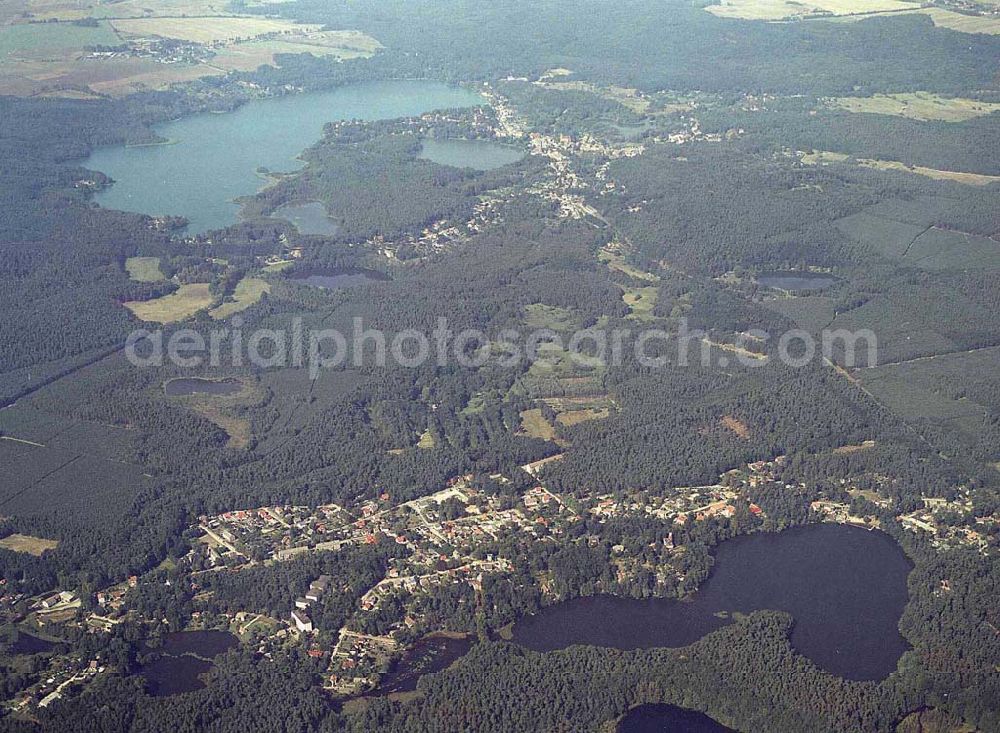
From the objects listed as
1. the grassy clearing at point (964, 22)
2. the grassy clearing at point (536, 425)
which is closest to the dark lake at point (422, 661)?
the grassy clearing at point (536, 425)

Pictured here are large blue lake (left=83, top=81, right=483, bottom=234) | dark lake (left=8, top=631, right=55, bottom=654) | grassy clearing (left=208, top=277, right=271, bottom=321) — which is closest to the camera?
dark lake (left=8, top=631, right=55, bottom=654)

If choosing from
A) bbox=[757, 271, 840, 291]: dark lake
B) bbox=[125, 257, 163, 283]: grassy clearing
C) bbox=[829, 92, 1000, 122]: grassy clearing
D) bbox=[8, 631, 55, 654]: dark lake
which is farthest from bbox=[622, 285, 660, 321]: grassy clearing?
bbox=[829, 92, 1000, 122]: grassy clearing

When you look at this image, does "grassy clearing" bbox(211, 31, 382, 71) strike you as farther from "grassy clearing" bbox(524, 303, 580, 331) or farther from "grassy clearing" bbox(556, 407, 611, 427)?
"grassy clearing" bbox(556, 407, 611, 427)

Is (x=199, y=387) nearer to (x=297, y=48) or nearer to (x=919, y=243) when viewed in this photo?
(x=919, y=243)

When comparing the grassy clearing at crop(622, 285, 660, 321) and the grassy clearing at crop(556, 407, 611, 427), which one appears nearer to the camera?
the grassy clearing at crop(556, 407, 611, 427)

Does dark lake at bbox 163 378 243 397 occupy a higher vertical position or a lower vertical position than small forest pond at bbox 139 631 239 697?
lower

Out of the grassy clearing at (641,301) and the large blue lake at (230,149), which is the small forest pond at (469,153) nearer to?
the large blue lake at (230,149)

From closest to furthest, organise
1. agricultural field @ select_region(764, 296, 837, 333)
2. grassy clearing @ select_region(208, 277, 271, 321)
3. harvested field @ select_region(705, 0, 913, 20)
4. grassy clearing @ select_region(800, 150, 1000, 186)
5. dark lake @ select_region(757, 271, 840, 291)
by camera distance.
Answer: agricultural field @ select_region(764, 296, 837, 333) → grassy clearing @ select_region(208, 277, 271, 321) → dark lake @ select_region(757, 271, 840, 291) → grassy clearing @ select_region(800, 150, 1000, 186) → harvested field @ select_region(705, 0, 913, 20)

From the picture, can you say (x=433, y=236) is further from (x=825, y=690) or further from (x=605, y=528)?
(x=825, y=690)
